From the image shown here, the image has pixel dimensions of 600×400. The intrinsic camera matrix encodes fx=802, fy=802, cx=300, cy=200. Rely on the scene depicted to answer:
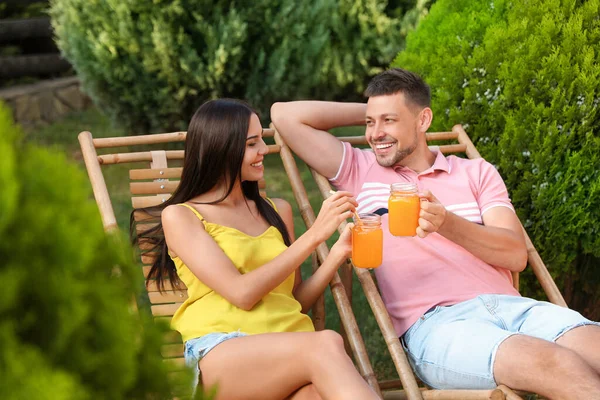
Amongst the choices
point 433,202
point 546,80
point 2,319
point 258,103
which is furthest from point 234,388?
point 258,103

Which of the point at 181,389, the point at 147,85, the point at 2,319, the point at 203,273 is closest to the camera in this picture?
the point at 2,319

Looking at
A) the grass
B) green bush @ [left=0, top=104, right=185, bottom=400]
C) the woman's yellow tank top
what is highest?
green bush @ [left=0, top=104, right=185, bottom=400]

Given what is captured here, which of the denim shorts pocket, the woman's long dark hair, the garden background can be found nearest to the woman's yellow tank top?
the woman's long dark hair

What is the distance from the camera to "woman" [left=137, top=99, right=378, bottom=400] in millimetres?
2246

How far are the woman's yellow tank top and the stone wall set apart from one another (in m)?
6.06

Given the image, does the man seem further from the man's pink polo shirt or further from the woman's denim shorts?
the woman's denim shorts

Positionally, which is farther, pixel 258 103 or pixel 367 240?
pixel 258 103

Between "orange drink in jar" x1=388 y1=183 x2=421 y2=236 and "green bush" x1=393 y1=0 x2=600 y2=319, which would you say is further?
"green bush" x1=393 y1=0 x2=600 y2=319

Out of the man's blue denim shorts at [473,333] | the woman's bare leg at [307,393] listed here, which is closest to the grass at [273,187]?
the woman's bare leg at [307,393]

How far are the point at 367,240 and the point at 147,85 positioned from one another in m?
4.73

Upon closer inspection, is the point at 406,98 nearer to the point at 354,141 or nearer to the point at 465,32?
the point at 354,141

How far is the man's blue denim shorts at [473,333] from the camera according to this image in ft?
Answer: 7.98

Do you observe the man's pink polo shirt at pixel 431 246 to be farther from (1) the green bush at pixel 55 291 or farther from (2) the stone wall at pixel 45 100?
(2) the stone wall at pixel 45 100

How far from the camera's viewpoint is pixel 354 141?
347 cm
